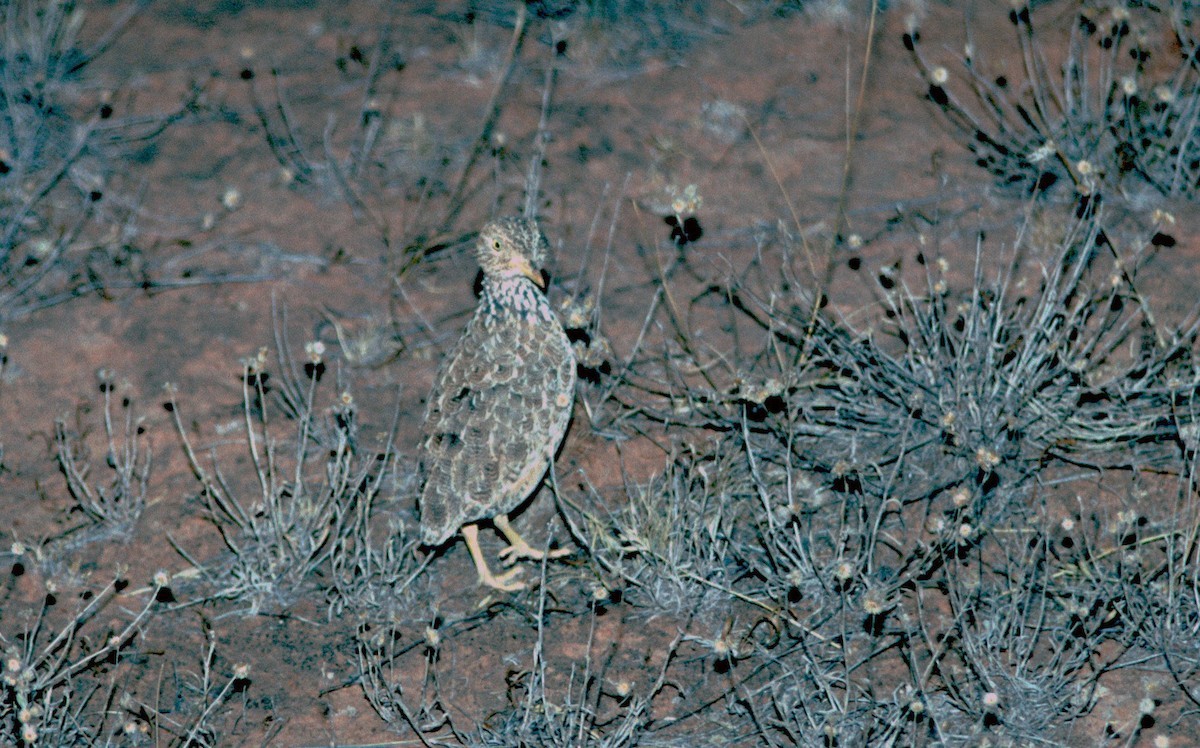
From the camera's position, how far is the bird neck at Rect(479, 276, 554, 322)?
18.0 ft

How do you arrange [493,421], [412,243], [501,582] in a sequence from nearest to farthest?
[493,421], [501,582], [412,243]

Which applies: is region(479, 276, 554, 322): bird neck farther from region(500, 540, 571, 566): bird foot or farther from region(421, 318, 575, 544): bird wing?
region(500, 540, 571, 566): bird foot

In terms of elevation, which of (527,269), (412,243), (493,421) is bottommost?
(412,243)

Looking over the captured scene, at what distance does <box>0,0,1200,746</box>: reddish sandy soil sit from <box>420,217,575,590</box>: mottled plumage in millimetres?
273

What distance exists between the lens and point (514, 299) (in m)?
5.48

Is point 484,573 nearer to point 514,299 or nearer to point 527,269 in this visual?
point 514,299

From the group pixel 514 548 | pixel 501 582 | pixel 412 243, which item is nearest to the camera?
pixel 501 582

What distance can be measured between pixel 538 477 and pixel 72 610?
6.21ft

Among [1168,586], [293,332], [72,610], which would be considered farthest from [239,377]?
[1168,586]

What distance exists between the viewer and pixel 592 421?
5.93m

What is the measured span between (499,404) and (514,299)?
45 cm

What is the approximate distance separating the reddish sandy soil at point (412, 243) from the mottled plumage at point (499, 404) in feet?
0.90

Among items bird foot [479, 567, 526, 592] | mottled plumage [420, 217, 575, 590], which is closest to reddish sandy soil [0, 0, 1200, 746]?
bird foot [479, 567, 526, 592]

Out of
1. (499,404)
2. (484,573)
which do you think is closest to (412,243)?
(499,404)
